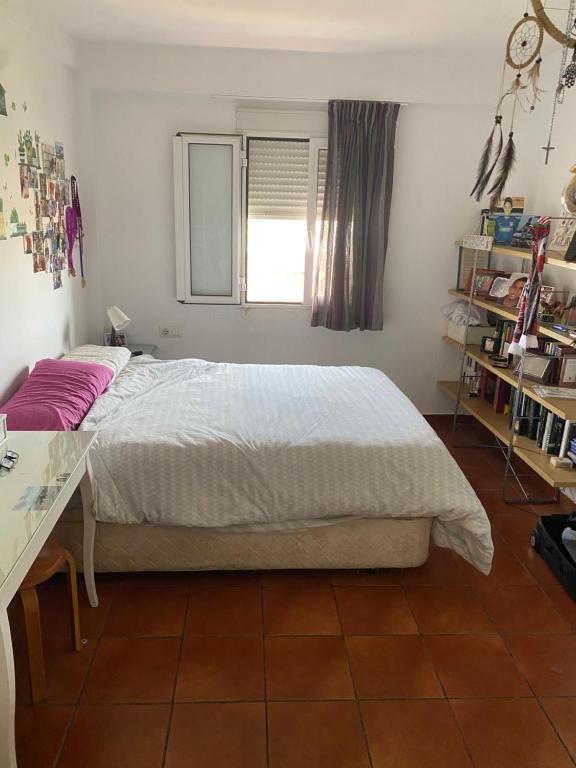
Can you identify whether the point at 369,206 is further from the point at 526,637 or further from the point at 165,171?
the point at 526,637

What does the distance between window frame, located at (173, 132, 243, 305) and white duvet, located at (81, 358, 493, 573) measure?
5.85 feet

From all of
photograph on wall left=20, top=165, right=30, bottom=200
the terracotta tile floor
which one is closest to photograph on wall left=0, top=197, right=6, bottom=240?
photograph on wall left=20, top=165, right=30, bottom=200

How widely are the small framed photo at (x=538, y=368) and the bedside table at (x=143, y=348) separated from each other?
248cm

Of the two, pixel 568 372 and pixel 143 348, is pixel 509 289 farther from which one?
pixel 143 348

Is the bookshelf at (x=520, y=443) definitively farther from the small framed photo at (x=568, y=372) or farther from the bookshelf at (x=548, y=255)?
the bookshelf at (x=548, y=255)

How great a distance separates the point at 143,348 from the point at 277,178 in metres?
1.53

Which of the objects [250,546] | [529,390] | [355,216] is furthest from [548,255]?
[250,546]

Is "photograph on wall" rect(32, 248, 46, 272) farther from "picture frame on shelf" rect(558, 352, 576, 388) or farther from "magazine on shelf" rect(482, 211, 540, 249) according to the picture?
"picture frame on shelf" rect(558, 352, 576, 388)

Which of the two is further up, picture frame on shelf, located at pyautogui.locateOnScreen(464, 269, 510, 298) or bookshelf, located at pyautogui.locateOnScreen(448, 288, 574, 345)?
picture frame on shelf, located at pyautogui.locateOnScreen(464, 269, 510, 298)

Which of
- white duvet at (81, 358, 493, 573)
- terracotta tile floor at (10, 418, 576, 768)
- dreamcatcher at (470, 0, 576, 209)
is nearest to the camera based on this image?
dreamcatcher at (470, 0, 576, 209)

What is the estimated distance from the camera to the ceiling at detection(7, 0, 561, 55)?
3.06m

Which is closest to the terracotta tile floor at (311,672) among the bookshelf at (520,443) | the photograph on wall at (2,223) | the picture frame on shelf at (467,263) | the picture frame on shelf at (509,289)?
the bookshelf at (520,443)

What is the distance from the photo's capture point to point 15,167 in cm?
284

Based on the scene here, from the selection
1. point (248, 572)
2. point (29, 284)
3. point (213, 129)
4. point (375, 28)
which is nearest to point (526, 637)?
point (248, 572)
